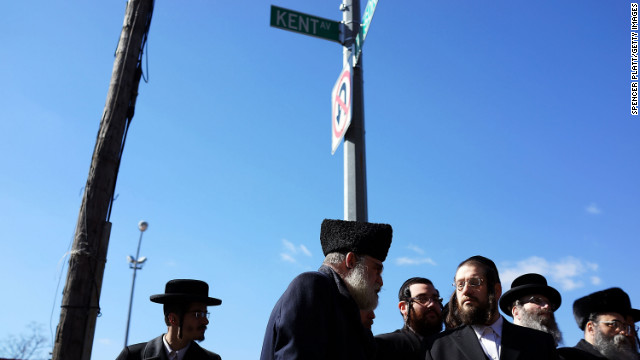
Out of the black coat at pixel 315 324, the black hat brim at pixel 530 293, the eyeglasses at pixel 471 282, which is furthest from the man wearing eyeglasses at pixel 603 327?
the black coat at pixel 315 324

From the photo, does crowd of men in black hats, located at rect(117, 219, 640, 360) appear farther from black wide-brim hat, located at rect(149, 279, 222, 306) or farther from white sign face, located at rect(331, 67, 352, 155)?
white sign face, located at rect(331, 67, 352, 155)

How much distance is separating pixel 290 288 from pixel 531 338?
1.96m

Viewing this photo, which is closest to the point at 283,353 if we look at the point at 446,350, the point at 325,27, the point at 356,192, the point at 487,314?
the point at 446,350

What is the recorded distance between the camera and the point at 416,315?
15.3ft

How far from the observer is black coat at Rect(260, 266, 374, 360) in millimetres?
2701

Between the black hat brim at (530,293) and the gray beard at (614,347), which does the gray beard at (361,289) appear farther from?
the gray beard at (614,347)

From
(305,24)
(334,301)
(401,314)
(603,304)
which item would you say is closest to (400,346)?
(401,314)

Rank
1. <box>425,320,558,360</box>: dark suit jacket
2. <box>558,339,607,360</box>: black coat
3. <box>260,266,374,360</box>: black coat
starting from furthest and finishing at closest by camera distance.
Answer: <box>558,339,607,360</box>: black coat
<box>425,320,558,360</box>: dark suit jacket
<box>260,266,374,360</box>: black coat

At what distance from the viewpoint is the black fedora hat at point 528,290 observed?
17.0 feet

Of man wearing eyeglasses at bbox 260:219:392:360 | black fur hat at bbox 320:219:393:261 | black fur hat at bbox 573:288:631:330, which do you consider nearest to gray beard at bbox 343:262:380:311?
man wearing eyeglasses at bbox 260:219:392:360

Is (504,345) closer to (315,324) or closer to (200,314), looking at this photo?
(315,324)

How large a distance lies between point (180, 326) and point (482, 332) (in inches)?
117

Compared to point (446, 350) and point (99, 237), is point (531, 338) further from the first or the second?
point (99, 237)

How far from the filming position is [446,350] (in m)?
3.86
